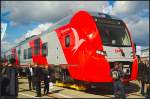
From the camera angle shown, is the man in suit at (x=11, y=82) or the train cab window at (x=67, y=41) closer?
the man in suit at (x=11, y=82)

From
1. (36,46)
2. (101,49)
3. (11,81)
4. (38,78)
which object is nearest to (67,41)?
(101,49)

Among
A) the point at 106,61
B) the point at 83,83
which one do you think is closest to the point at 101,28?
the point at 106,61

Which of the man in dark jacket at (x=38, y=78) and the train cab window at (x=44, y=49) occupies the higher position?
the train cab window at (x=44, y=49)

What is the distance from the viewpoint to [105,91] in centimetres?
1794

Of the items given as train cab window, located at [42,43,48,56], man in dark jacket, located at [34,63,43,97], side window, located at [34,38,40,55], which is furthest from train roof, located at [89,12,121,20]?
side window, located at [34,38,40,55]

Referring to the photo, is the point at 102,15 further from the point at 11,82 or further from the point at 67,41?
the point at 11,82

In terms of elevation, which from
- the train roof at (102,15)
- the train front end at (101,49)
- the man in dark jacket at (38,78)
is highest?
the train roof at (102,15)

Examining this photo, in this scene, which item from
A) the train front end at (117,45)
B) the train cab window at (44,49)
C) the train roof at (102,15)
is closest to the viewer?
the train front end at (117,45)

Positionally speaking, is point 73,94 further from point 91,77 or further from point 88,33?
point 88,33

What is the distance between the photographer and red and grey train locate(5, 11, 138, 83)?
1602 cm

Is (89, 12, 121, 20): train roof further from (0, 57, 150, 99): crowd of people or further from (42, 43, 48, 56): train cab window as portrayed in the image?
(42, 43, 48, 56): train cab window

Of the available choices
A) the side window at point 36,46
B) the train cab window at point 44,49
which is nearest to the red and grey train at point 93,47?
the train cab window at point 44,49

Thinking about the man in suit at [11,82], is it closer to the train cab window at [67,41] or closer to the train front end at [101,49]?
the train front end at [101,49]

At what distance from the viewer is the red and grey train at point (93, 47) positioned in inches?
631
